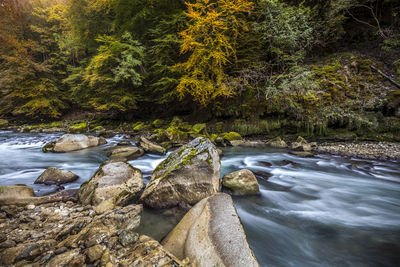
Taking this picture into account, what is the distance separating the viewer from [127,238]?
1.80 meters

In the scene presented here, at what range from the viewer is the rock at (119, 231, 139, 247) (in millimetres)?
1764

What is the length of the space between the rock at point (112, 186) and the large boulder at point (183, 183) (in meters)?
0.31

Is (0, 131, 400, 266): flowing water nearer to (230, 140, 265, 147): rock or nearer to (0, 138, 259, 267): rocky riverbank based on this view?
(0, 138, 259, 267): rocky riverbank

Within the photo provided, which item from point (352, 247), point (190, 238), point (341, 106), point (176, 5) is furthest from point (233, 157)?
point (176, 5)

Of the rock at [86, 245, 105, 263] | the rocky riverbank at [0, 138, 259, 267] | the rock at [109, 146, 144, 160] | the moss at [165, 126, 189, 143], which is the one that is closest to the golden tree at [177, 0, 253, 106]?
the moss at [165, 126, 189, 143]

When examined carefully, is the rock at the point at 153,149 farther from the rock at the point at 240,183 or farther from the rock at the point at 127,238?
the rock at the point at 127,238

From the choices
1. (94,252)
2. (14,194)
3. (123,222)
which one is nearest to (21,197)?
(14,194)

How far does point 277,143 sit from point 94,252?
6968mm

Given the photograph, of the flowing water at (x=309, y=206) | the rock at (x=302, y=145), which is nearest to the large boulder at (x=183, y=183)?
the flowing water at (x=309, y=206)

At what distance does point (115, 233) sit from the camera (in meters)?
1.91

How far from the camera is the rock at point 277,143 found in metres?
6.90

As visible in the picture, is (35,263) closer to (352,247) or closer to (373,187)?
(352,247)

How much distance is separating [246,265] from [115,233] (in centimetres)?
148

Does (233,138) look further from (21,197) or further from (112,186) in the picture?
(21,197)
